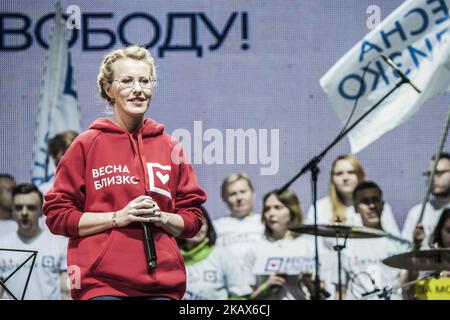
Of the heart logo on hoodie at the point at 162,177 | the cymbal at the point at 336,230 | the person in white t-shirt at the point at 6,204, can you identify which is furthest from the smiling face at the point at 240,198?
the heart logo on hoodie at the point at 162,177

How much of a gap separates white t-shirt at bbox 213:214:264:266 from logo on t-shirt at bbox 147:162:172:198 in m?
3.47

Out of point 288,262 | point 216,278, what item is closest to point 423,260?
point 288,262

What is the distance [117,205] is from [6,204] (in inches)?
151

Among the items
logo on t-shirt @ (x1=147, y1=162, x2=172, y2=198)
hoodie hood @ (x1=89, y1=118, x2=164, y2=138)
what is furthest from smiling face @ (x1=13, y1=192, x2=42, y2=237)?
logo on t-shirt @ (x1=147, y1=162, x2=172, y2=198)

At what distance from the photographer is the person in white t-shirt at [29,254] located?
20.7ft

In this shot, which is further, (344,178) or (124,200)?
(344,178)

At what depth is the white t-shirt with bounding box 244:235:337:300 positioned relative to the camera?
249 inches

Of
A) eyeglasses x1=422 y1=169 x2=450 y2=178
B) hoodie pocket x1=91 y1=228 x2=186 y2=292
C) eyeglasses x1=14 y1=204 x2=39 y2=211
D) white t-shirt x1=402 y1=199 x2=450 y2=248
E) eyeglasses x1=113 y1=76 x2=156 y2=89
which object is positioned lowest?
hoodie pocket x1=91 y1=228 x2=186 y2=292

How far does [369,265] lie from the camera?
20.9ft

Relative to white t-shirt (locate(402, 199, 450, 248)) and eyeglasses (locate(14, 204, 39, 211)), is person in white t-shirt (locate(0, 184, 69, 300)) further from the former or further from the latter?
white t-shirt (locate(402, 199, 450, 248))

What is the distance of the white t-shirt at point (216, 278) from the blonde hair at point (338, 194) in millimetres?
711

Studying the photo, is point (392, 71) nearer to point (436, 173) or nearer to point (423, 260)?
point (436, 173)

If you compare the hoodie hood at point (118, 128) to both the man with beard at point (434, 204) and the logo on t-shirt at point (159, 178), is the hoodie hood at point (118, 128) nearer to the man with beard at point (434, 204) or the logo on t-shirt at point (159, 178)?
the logo on t-shirt at point (159, 178)
